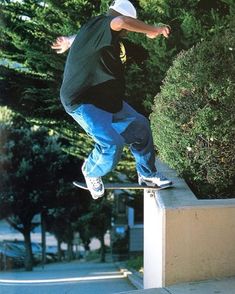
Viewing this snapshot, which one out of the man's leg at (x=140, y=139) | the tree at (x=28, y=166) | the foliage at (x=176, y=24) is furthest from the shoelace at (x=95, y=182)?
the tree at (x=28, y=166)

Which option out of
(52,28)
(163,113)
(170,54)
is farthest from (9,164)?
(163,113)

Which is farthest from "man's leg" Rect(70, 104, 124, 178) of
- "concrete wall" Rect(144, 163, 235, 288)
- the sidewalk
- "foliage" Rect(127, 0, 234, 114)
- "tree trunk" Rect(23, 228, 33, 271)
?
"tree trunk" Rect(23, 228, 33, 271)

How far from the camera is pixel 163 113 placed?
17.6 ft

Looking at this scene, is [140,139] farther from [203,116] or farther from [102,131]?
[203,116]

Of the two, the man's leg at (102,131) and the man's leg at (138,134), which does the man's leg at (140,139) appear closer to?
the man's leg at (138,134)

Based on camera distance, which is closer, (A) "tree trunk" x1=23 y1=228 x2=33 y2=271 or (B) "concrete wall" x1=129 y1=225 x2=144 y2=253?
(A) "tree trunk" x1=23 y1=228 x2=33 y2=271

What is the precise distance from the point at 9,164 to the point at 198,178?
14.6m

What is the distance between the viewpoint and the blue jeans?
4.57m

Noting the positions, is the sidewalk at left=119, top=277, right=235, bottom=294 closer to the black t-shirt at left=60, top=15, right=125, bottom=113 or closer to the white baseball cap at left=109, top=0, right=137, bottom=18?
the black t-shirt at left=60, top=15, right=125, bottom=113

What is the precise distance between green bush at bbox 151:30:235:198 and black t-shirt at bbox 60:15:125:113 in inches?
33.6

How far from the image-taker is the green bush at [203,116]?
5.07 metres

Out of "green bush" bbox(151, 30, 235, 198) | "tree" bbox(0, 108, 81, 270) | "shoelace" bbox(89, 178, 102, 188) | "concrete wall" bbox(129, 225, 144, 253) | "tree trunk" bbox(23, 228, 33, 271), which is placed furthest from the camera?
"concrete wall" bbox(129, 225, 144, 253)

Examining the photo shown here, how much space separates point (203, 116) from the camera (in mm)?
5039

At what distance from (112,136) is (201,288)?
4.54ft
